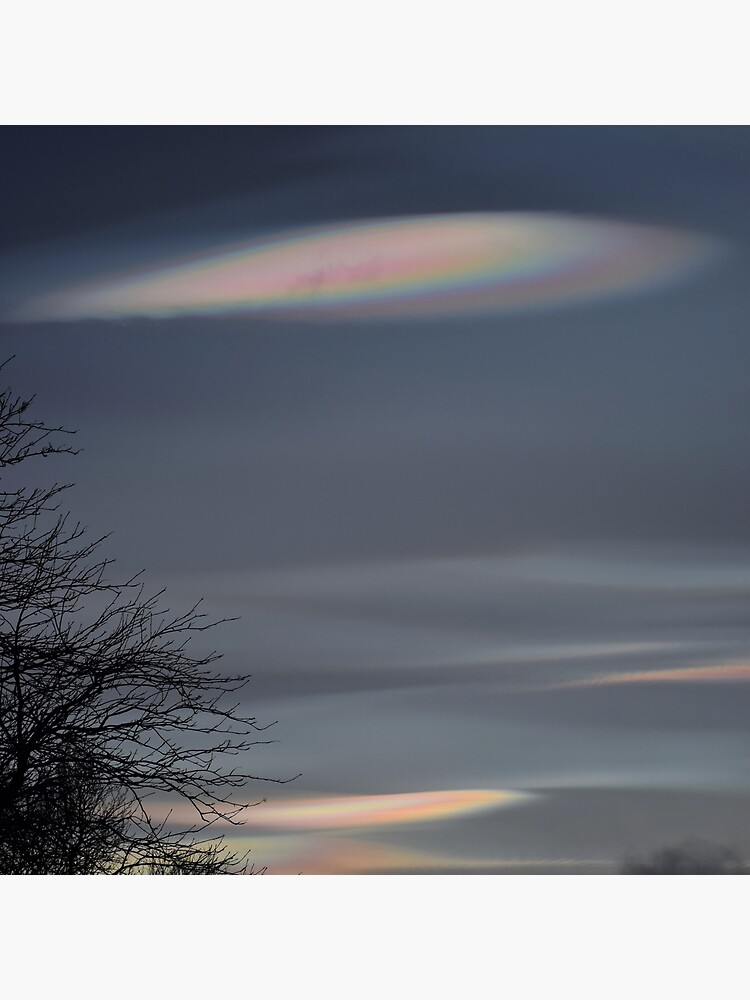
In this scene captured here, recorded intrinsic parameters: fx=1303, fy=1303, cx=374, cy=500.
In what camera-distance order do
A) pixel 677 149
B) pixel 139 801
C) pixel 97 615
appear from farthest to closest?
pixel 677 149 → pixel 97 615 → pixel 139 801

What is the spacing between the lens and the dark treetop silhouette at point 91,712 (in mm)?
5258

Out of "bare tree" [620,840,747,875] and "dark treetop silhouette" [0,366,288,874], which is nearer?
"dark treetop silhouette" [0,366,288,874]

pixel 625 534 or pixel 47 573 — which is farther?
pixel 625 534

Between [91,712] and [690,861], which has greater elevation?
[91,712]

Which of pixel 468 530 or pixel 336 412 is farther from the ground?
pixel 336 412

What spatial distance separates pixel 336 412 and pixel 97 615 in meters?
1.47

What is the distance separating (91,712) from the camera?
5352 mm

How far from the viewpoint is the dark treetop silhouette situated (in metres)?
5.26

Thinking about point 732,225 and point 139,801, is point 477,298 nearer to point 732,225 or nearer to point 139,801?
point 732,225

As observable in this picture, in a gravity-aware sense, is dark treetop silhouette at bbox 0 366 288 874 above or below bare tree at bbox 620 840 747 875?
above

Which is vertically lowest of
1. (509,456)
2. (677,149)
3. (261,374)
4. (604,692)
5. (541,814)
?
(541,814)

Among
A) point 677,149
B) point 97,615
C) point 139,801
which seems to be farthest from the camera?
point 677,149

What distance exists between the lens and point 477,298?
20.6 feet
